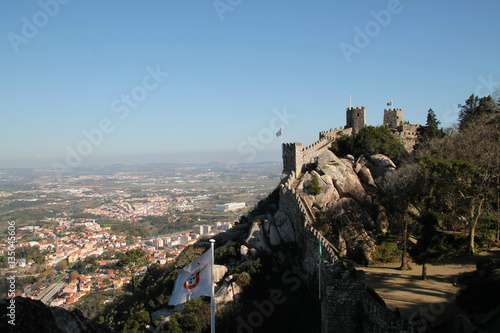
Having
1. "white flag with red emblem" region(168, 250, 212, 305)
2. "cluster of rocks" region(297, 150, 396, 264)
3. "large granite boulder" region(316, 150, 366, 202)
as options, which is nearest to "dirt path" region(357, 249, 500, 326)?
"cluster of rocks" region(297, 150, 396, 264)

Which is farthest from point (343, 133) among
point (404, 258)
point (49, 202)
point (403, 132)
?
point (49, 202)

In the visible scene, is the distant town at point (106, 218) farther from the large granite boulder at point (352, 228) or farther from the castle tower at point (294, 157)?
the large granite boulder at point (352, 228)

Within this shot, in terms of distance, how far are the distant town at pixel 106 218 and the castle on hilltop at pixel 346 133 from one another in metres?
15.4

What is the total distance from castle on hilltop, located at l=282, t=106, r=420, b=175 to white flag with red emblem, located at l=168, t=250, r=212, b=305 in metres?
18.5

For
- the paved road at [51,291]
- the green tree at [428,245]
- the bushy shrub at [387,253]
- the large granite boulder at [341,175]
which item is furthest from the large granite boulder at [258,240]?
the paved road at [51,291]

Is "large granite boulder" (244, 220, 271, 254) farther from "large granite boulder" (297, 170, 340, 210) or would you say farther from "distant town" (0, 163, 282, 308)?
"distant town" (0, 163, 282, 308)

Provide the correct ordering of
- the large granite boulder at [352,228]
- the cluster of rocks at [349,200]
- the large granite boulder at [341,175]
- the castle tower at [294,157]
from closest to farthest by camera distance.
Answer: the large granite boulder at [352,228]
the cluster of rocks at [349,200]
the large granite boulder at [341,175]
the castle tower at [294,157]

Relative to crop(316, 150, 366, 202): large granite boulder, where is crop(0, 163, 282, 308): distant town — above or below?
below

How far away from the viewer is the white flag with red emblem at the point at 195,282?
402 inches

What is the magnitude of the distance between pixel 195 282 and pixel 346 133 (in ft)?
88.8

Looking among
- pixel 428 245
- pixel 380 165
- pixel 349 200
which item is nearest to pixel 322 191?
pixel 349 200

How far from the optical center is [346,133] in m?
34.0

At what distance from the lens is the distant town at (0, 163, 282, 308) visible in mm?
31641

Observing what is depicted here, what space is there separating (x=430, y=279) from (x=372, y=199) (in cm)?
1020
